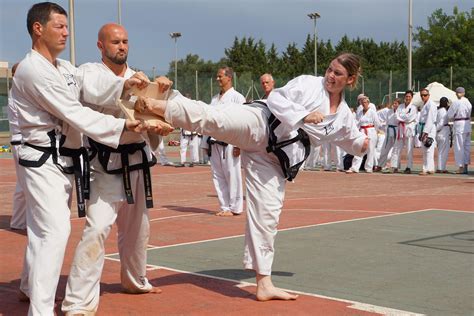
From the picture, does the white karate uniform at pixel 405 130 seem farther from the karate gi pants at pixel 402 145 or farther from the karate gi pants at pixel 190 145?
the karate gi pants at pixel 190 145

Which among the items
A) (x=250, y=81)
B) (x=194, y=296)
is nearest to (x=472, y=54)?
(x=250, y=81)

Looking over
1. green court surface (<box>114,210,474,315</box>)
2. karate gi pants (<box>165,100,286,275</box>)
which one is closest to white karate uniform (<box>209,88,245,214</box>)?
green court surface (<box>114,210,474,315</box>)

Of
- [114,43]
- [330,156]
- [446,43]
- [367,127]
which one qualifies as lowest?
[330,156]

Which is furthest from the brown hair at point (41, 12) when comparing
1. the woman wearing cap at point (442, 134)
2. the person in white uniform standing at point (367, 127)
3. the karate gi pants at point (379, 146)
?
the karate gi pants at point (379, 146)

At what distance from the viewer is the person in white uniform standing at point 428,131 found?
19484 mm

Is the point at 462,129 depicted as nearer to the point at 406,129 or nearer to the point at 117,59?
the point at 406,129

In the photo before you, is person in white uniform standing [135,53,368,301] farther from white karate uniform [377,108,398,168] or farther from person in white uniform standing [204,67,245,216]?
white karate uniform [377,108,398,168]

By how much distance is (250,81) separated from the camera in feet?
133

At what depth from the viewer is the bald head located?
597 cm

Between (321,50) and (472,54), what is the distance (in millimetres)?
15487

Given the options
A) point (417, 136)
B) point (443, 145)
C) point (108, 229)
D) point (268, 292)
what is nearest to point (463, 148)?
point (443, 145)

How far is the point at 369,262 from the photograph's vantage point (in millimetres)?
7453

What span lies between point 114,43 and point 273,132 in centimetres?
155

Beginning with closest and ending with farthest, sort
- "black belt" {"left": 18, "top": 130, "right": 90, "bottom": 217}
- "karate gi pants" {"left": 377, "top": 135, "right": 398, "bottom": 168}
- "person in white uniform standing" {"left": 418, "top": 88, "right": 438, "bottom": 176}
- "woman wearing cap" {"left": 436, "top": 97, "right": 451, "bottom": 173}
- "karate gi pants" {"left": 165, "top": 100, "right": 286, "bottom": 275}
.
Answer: "black belt" {"left": 18, "top": 130, "right": 90, "bottom": 217}
"karate gi pants" {"left": 165, "top": 100, "right": 286, "bottom": 275}
"person in white uniform standing" {"left": 418, "top": 88, "right": 438, "bottom": 176}
"woman wearing cap" {"left": 436, "top": 97, "right": 451, "bottom": 173}
"karate gi pants" {"left": 377, "top": 135, "right": 398, "bottom": 168}
